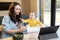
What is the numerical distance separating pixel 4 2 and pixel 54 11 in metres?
2.10

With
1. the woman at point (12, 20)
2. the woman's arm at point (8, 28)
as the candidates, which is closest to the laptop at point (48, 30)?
the woman's arm at point (8, 28)

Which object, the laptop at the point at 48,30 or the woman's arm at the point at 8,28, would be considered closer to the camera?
the laptop at the point at 48,30

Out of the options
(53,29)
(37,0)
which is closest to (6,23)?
(53,29)

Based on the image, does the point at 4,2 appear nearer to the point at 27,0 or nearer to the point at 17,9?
the point at 27,0

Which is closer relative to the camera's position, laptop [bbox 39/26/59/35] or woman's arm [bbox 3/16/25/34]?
laptop [bbox 39/26/59/35]

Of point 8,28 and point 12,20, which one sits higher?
point 12,20

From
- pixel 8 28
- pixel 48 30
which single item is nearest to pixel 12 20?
pixel 8 28

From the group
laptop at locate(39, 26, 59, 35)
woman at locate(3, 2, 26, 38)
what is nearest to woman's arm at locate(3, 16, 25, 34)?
woman at locate(3, 2, 26, 38)

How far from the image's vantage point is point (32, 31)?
1827 millimetres

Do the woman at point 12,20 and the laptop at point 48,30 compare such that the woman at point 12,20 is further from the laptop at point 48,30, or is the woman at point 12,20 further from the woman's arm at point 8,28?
the laptop at point 48,30

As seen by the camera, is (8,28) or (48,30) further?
(8,28)

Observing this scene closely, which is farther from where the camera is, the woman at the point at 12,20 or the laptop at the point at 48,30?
the woman at the point at 12,20

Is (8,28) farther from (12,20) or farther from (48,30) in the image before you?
(48,30)

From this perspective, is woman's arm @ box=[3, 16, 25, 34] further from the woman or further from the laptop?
the laptop
